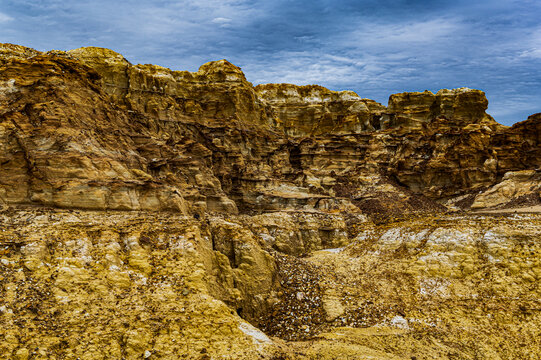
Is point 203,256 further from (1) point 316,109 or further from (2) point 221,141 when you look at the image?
(1) point 316,109

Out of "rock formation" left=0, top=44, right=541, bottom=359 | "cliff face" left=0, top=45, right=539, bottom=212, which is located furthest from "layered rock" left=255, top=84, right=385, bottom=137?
"rock formation" left=0, top=44, right=541, bottom=359

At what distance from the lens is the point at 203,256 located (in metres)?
16.5

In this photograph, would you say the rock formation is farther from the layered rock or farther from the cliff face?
the layered rock

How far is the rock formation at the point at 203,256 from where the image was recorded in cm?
1140

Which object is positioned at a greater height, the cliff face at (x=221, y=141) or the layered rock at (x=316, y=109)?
the layered rock at (x=316, y=109)

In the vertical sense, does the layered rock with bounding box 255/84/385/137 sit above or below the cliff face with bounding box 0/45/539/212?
above

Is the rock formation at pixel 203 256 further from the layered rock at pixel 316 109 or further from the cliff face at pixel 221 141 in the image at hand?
the layered rock at pixel 316 109

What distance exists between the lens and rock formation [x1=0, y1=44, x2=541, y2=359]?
11.4 metres

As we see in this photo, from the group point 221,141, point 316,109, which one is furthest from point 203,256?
point 316,109

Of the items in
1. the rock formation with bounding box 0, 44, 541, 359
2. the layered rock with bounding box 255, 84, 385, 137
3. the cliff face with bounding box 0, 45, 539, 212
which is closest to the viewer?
the rock formation with bounding box 0, 44, 541, 359

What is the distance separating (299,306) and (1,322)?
42.7 ft

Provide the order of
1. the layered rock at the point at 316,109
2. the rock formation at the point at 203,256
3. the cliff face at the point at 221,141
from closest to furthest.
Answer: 1. the rock formation at the point at 203,256
2. the cliff face at the point at 221,141
3. the layered rock at the point at 316,109

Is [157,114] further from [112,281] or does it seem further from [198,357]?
[198,357]

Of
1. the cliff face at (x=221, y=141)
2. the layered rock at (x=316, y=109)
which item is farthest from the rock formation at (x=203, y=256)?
the layered rock at (x=316, y=109)
